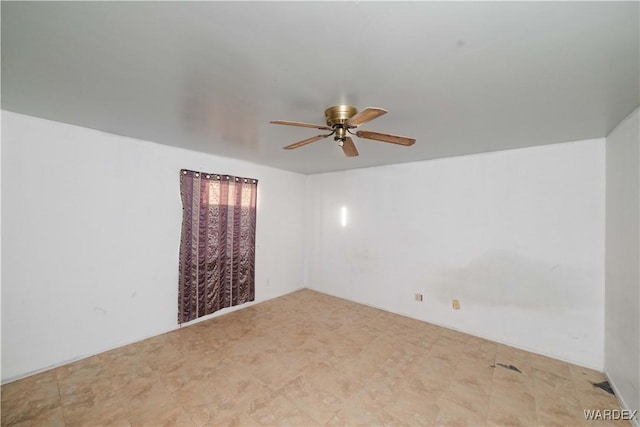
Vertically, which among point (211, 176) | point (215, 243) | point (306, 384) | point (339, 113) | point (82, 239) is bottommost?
point (306, 384)

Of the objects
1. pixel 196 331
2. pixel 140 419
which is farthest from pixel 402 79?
pixel 196 331

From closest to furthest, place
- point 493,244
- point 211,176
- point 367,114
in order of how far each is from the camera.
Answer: point 367,114
point 493,244
point 211,176

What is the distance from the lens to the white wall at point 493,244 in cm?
272

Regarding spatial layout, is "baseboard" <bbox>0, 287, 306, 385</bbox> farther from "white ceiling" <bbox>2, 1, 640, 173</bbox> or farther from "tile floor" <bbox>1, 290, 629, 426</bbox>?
"white ceiling" <bbox>2, 1, 640, 173</bbox>

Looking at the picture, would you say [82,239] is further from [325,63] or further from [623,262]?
[623,262]

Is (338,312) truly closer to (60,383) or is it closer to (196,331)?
(196,331)

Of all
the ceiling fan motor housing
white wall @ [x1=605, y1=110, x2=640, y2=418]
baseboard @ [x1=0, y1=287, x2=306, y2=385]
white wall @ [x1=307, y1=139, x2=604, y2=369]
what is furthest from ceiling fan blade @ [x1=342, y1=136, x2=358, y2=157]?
baseboard @ [x1=0, y1=287, x2=306, y2=385]

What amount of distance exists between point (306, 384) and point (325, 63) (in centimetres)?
254

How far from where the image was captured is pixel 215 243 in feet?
12.1

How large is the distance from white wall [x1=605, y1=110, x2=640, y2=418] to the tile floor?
11.7 inches

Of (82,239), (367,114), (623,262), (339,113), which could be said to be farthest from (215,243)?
(623,262)

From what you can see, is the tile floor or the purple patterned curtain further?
the purple patterned curtain

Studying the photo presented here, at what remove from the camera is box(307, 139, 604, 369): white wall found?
2.72 m

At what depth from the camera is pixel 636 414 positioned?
1919mm
